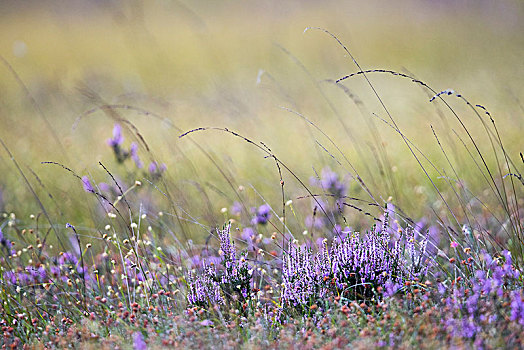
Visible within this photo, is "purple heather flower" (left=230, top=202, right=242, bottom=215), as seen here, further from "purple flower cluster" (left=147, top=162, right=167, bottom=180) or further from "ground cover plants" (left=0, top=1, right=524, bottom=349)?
"purple flower cluster" (left=147, top=162, right=167, bottom=180)

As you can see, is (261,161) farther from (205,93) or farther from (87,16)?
(87,16)

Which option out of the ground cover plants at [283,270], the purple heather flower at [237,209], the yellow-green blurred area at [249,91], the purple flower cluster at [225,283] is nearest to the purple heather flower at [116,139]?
the ground cover plants at [283,270]

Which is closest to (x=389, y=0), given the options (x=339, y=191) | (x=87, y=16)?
(x=87, y=16)

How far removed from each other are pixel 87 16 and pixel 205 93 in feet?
14.8

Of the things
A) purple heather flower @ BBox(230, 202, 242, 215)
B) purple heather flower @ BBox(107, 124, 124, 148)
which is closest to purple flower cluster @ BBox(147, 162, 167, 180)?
purple heather flower @ BBox(107, 124, 124, 148)

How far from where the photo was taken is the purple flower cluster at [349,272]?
2.02m

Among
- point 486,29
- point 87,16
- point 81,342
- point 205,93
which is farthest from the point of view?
point 87,16

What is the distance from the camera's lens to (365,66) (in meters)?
7.51

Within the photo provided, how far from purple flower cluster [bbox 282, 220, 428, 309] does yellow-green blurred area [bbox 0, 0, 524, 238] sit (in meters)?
0.88

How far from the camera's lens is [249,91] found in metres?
6.95

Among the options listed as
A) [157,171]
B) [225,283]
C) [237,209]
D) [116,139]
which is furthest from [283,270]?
[116,139]

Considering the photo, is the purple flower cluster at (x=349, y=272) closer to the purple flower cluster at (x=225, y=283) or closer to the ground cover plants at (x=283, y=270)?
the ground cover plants at (x=283, y=270)

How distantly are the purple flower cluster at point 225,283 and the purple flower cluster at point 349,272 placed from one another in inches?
7.0

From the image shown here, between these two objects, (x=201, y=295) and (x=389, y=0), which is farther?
(x=389, y=0)
